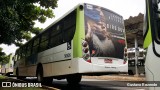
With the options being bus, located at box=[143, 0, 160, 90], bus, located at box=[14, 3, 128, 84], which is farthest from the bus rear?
bus, located at box=[143, 0, 160, 90]

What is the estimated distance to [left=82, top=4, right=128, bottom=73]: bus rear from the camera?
8.55m

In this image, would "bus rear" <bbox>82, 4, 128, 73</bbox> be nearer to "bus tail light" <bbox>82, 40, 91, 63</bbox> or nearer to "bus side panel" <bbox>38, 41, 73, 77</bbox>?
"bus tail light" <bbox>82, 40, 91, 63</bbox>

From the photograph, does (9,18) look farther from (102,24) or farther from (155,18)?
(155,18)

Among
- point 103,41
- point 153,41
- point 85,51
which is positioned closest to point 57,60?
point 85,51

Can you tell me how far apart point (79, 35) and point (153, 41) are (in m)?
4.45

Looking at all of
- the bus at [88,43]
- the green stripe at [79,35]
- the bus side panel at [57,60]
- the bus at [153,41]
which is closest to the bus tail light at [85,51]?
the bus at [88,43]

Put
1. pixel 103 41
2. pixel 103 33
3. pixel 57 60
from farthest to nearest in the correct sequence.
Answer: pixel 57 60
pixel 103 33
pixel 103 41

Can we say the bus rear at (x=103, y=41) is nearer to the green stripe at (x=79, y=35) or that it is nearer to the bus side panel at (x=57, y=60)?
the green stripe at (x=79, y=35)

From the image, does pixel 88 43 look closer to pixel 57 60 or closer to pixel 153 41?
pixel 57 60

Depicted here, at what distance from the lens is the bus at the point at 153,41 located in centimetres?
408

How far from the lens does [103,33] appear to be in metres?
9.07

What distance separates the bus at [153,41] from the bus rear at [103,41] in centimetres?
405

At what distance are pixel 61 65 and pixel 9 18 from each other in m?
3.79

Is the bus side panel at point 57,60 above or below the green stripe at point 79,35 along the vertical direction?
below
